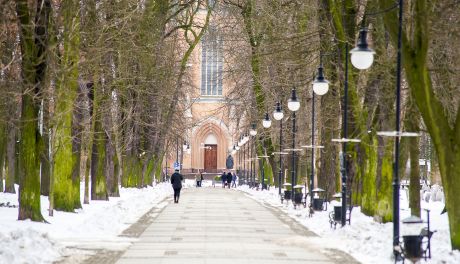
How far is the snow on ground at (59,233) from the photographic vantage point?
57.2 feet

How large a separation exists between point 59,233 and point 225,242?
400 centimetres

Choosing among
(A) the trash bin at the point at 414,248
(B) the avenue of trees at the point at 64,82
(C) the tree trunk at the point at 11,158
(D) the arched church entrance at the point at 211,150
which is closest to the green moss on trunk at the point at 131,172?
(B) the avenue of trees at the point at 64,82

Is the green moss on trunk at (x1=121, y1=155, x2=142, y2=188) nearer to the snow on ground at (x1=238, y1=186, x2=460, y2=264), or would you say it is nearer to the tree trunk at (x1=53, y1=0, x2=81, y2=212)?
the tree trunk at (x1=53, y1=0, x2=81, y2=212)

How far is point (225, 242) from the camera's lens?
2247cm

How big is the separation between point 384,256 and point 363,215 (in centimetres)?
1221

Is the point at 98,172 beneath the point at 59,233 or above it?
above

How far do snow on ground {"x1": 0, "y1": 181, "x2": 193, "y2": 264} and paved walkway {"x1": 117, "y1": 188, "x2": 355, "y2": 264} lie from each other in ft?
2.80

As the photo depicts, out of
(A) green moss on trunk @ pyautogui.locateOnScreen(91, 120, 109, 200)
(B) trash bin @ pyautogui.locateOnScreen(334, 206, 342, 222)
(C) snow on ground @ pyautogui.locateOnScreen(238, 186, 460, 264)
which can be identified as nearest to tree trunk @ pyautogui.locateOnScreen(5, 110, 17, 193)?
(A) green moss on trunk @ pyautogui.locateOnScreen(91, 120, 109, 200)

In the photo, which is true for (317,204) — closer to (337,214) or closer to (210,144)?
(337,214)

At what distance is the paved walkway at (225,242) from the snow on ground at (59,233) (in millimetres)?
854

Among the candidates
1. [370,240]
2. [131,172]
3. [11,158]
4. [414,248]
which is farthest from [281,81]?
[414,248]

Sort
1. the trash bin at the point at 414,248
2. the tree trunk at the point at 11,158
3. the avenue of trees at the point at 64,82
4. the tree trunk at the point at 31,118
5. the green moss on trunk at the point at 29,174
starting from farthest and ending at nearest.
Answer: the tree trunk at the point at 11,158 < the green moss on trunk at the point at 29,174 < the avenue of trees at the point at 64,82 < the tree trunk at the point at 31,118 < the trash bin at the point at 414,248

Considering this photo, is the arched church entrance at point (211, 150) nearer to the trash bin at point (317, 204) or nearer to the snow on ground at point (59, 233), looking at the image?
the snow on ground at point (59, 233)

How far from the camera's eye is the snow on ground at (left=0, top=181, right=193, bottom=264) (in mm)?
17422
